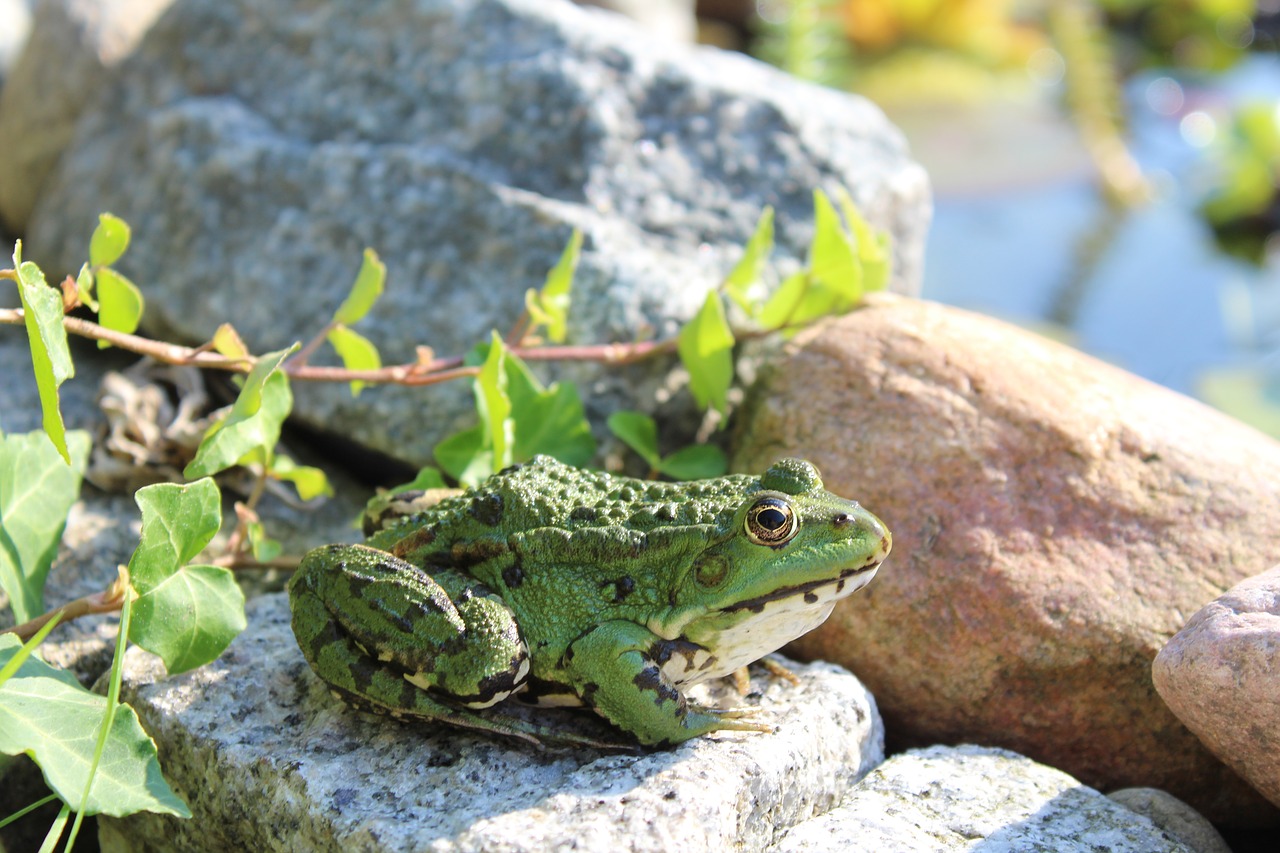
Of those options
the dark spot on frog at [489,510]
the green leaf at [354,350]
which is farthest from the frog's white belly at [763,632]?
the green leaf at [354,350]

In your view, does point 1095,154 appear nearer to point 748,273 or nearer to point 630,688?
point 748,273

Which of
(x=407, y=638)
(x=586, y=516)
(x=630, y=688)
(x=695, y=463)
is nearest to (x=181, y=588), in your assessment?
Answer: (x=407, y=638)

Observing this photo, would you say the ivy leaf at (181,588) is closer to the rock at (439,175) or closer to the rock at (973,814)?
the rock at (439,175)

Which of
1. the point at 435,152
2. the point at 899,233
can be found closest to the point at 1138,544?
the point at 899,233

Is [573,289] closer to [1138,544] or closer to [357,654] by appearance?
[357,654]

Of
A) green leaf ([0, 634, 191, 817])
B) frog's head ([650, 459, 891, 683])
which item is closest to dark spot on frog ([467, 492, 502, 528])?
frog's head ([650, 459, 891, 683])

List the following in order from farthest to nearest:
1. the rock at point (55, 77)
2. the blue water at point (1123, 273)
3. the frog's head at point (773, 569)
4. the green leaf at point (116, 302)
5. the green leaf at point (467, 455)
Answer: the blue water at point (1123, 273) → the rock at point (55, 77) → the green leaf at point (467, 455) → the green leaf at point (116, 302) → the frog's head at point (773, 569)

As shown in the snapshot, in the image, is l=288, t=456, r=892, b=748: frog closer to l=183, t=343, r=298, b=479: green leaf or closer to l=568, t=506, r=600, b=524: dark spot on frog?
l=568, t=506, r=600, b=524: dark spot on frog
